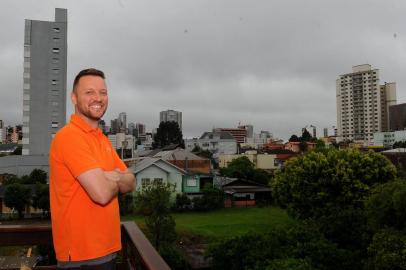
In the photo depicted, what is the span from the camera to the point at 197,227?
1115 inches

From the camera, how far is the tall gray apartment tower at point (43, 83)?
47.2 metres

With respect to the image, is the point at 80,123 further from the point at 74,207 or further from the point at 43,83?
the point at 43,83

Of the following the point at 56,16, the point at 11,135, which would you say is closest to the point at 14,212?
the point at 56,16

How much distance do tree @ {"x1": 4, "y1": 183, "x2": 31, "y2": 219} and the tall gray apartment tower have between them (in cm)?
1549

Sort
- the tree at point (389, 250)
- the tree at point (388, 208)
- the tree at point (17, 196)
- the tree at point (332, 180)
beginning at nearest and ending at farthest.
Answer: the tree at point (389, 250) → the tree at point (388, 208) → the tree at point (332, 180) → the tree at point (17, 196)

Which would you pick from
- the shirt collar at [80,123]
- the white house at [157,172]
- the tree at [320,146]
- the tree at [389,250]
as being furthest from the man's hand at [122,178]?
the white house at [157,172]

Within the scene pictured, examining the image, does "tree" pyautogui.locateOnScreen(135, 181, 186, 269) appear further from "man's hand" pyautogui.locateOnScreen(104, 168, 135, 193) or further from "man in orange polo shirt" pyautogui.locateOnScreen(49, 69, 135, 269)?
"man in orange polo shirt" pyautogui.locateOnScreen(49, 69, 135, 269)

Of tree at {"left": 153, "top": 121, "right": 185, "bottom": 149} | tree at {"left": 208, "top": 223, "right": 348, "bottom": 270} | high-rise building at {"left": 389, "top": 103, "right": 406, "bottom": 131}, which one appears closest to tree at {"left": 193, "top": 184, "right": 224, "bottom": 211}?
tree at {"left": 208, "top": 223, "right": 348, "bottom": 270}

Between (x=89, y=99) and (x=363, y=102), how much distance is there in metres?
128

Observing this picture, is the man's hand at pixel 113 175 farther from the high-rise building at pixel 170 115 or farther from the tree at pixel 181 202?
the high-rise building at pixel 170 115

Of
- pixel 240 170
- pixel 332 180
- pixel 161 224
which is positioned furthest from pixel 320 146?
pixel 161 224

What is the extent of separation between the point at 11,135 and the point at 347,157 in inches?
6342

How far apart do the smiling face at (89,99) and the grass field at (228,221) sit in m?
23.4

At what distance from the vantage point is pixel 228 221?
31.0 meters
